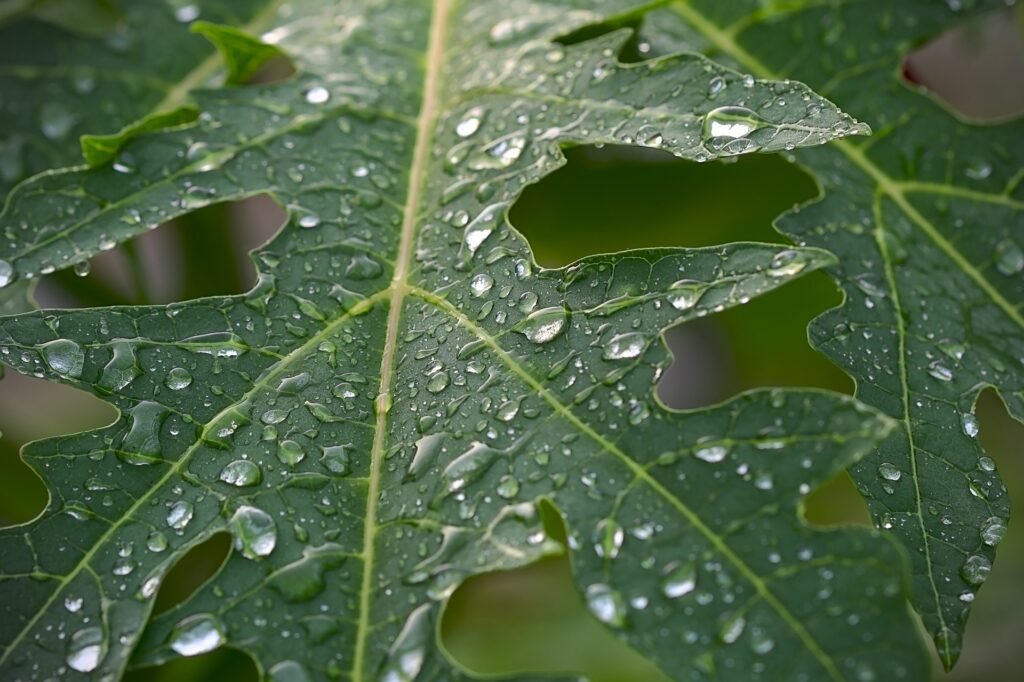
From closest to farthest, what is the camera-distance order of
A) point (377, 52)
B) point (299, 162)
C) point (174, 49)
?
point (299, 162) → point (377, 52) → point (174, 49)

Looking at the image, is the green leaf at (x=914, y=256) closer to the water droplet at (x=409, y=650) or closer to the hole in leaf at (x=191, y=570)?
the water droplet at (x=409, y=650)

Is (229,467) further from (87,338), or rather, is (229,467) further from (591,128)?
(591,128)

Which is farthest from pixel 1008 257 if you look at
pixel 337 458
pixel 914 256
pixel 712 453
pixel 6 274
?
pixel 6 274

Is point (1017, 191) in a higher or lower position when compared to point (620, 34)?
lower

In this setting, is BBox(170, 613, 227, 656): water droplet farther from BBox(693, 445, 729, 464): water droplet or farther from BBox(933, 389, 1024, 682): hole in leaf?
BBox(933, 389, 1024, 682): hole in leaf

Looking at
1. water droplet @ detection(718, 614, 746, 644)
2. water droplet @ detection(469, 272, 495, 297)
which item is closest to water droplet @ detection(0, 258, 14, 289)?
water droplet @ detection(469, 272, 495, 297)

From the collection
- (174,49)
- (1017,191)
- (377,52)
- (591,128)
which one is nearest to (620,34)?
(591,128)

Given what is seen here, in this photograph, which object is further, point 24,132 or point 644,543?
point 24,132


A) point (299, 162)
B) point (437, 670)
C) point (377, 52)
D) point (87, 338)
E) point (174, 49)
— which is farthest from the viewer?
point (174, 49)
